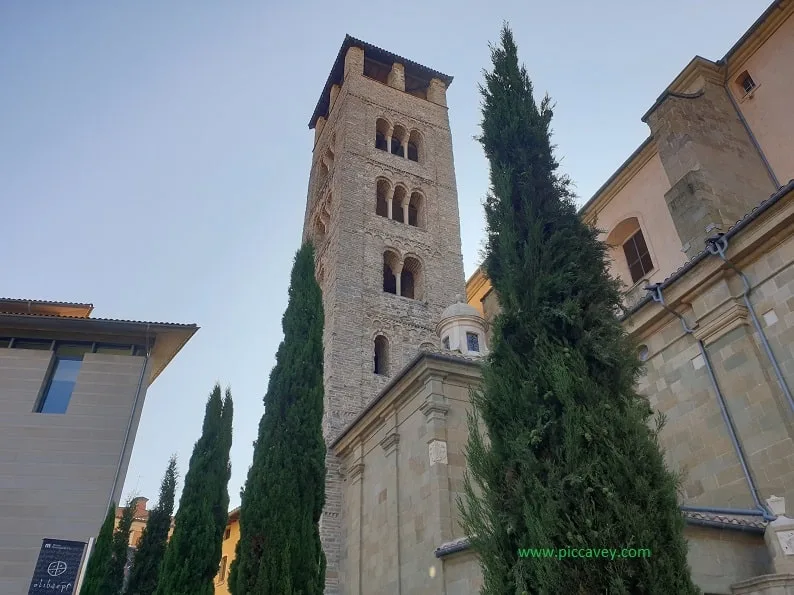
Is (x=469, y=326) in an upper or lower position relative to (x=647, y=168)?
lower

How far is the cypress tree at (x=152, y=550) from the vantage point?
41.5 ft

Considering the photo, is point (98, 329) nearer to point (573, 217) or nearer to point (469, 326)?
point (469, 326)

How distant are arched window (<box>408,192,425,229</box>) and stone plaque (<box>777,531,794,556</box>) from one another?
18.5 m

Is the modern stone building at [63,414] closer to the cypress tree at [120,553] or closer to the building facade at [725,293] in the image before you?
the cypress tree at [120,553]

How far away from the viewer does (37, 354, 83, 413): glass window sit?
12047mm

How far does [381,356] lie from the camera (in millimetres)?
19562

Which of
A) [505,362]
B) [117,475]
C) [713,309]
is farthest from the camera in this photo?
[117,475]

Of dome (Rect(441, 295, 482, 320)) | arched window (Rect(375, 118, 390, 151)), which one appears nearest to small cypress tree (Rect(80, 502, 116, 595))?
dome (Rect(441, 295, 482, 320))

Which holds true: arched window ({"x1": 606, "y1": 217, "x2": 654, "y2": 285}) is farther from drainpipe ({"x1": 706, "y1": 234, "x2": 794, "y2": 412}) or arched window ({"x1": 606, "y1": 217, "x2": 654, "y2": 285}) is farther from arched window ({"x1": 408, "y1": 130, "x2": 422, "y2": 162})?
arched window ({"x1": 408, "y1": 130, "x2": 422, "y2": 162})

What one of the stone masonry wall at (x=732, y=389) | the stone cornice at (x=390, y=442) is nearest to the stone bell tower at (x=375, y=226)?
the stone cornice at (x=390, y=442)

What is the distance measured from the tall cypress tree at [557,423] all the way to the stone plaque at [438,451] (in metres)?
5.64

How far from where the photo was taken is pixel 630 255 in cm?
1508

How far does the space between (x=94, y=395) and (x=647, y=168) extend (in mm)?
13048

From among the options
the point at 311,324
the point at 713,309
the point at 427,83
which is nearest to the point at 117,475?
the point at 311,324
